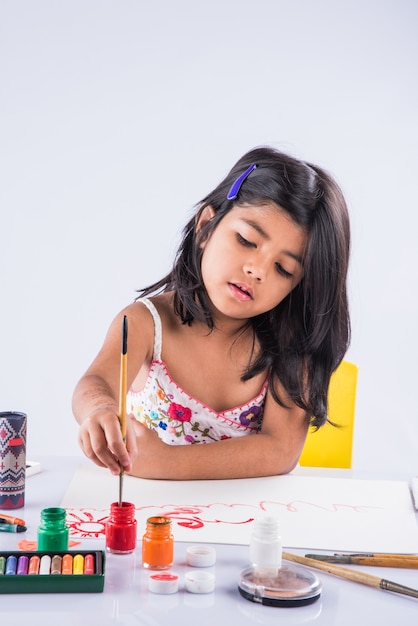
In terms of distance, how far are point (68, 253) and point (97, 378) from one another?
5.66 ft

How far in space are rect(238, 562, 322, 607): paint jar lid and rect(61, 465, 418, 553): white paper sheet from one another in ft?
0.41

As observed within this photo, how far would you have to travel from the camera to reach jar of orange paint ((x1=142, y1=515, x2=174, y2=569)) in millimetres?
931

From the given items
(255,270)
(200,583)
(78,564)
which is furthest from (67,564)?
(255,270)

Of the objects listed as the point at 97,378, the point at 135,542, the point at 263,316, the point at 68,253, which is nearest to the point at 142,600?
the point at 135,542

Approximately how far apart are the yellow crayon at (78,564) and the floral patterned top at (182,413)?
2.20ft

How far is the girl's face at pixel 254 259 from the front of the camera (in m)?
1.41

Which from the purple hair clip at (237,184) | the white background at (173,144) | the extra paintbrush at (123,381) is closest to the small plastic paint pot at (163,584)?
the extra paintbrush at (123,381)

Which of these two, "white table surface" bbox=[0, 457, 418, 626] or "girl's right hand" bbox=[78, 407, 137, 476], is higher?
"girl's right hand" bbox=[78, 407, 137, 476]

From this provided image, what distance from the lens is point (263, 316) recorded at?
5.47 feet

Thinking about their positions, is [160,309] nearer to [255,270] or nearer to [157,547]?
[255,270]

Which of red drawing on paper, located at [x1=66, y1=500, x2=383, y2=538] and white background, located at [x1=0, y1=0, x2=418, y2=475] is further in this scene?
white background, located at [x1=0, y1=0, x2=418, y2=475]

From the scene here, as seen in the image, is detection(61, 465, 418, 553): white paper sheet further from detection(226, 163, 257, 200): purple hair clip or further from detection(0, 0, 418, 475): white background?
detection(0, 0, 418, 475): white background

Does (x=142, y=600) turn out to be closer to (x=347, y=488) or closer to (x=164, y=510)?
(x=164, y=510)

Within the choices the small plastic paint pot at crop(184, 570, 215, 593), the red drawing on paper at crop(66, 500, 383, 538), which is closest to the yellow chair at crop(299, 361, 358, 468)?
the red drawing on paper at crop(66, 500, 383, 538)
